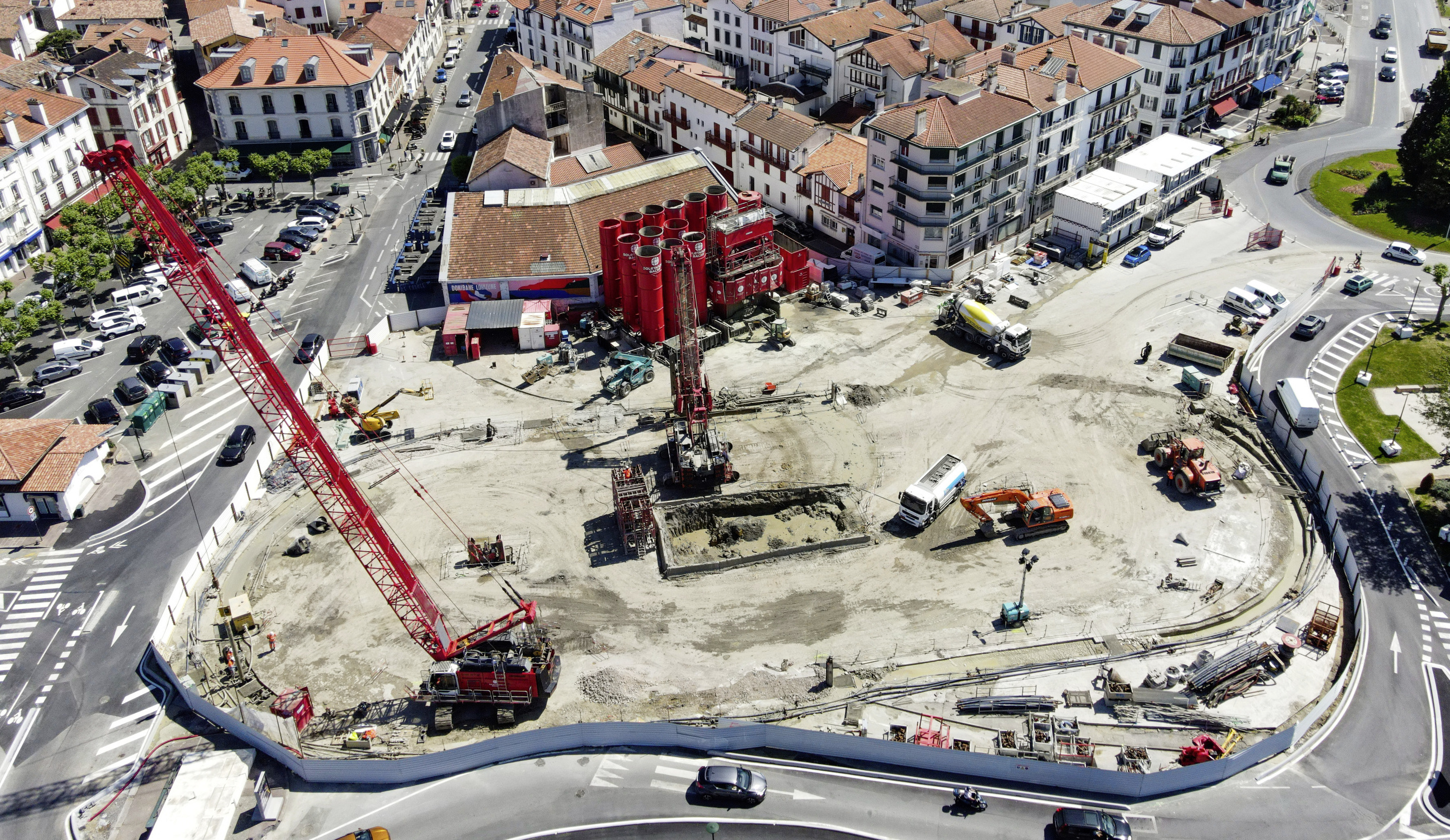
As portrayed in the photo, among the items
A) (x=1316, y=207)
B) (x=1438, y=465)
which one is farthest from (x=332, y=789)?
(x=1316, y=207)

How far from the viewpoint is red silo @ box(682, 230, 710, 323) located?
8381cm

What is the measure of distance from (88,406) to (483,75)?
9041 cm

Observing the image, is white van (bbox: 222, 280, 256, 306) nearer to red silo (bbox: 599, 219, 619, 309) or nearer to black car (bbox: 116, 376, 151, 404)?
black car (bbox: 116, 376, 151, 404)

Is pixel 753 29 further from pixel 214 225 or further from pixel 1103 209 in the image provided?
pixel 214 225

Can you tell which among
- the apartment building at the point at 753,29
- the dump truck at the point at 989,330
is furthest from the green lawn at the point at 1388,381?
the apartment building at the point at 753,29

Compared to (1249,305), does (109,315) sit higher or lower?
higher

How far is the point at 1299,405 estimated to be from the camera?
252 feet

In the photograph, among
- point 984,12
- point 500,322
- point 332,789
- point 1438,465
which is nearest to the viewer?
point 332,789

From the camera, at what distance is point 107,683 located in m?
59.7

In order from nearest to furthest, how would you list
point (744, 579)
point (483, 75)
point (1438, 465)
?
point (744, 579) < point (1438, 465) < point (483, 75)

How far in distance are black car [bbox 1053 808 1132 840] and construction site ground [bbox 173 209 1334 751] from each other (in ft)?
31.2

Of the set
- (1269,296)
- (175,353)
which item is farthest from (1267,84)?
(175,353)

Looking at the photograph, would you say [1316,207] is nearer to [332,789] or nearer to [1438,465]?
[1438,465]

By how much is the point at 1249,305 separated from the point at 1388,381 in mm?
12818
